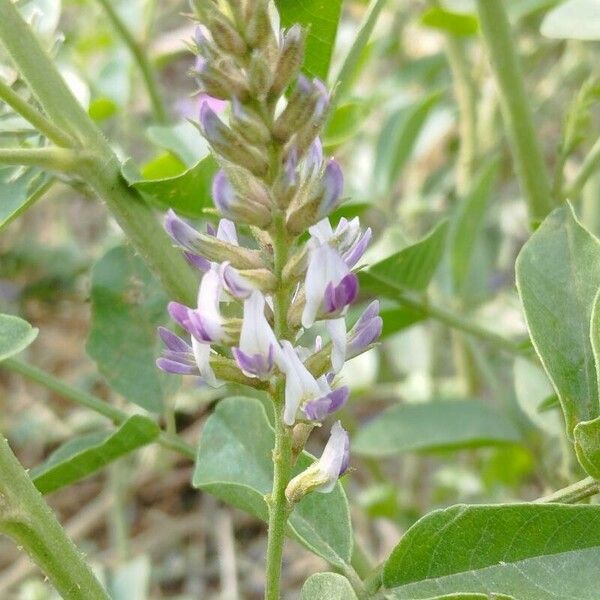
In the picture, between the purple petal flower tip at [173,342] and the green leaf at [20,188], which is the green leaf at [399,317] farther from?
the purple petal flower tip at [173,342]

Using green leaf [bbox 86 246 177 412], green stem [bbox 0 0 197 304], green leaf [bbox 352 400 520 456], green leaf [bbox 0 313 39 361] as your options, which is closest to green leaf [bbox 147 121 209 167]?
green leaf [bbox 86 246 177 412]

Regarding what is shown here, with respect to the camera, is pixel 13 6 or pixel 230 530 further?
pixel 230 530

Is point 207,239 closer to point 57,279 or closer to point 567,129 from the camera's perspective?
point 567,129

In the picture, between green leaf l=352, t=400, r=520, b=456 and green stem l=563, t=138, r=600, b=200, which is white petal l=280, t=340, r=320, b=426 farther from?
green leaf l=352, t=400, r=520, b=456

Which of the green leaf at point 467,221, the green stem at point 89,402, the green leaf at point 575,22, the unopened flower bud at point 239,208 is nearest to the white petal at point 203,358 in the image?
the unopened flower bud at point 239,208

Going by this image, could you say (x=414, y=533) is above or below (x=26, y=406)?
above

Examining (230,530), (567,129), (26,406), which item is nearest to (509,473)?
(230,530)

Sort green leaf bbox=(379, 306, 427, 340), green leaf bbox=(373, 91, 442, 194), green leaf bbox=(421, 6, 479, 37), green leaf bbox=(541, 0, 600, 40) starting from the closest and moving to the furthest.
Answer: green leaf bbox=(541, 0, 600, 40) → green leaf bbox=(379, 306, 427, 340) → green leaf bbox=(421, 6, 479, 37) → green leaf bbox=(373, 91, 442, 194)
